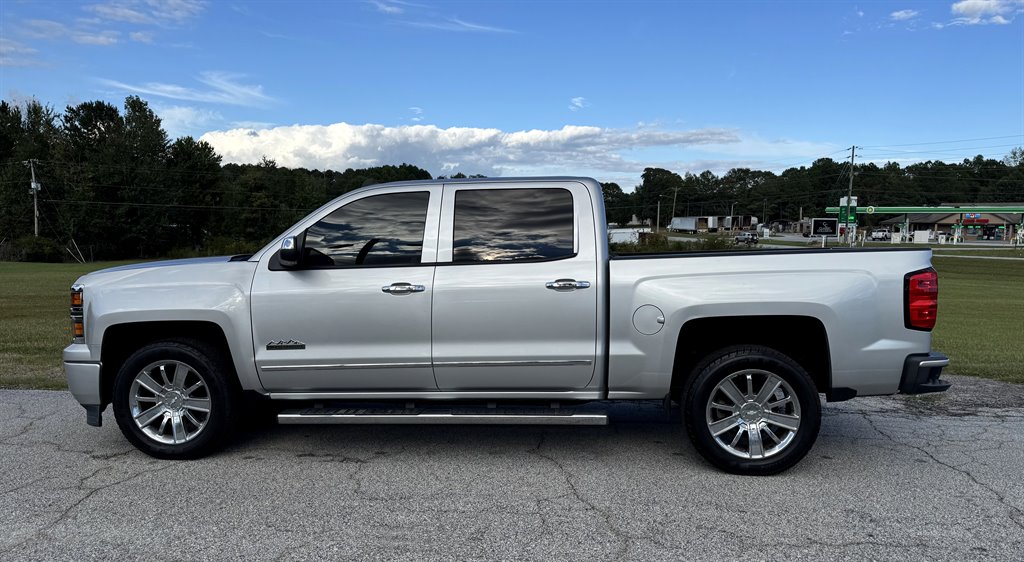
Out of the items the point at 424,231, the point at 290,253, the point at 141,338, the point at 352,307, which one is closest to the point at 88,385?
the point at 141,338

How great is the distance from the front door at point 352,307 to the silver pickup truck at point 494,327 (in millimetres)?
13

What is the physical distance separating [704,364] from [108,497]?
3.75 m

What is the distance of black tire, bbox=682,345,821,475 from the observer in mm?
4488

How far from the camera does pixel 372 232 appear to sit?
4.86m

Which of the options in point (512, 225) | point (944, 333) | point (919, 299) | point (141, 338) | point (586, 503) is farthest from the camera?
point (944, 333)

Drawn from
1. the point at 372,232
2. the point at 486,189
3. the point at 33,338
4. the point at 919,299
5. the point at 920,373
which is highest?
the point at 486,189

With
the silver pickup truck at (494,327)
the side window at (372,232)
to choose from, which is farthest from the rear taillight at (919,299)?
the side window at (372,232)

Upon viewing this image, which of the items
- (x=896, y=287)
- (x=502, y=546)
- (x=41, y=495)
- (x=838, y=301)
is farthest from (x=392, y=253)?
(x=896, y=287)

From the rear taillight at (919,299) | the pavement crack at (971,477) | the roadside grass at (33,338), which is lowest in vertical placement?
the roadside grass at (33,338)

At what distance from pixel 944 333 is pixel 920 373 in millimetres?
8366

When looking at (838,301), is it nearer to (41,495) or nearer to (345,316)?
(345,316)

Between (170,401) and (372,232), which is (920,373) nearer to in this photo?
(372,232)

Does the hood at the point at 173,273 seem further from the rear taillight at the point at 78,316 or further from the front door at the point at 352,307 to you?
the front door at the point at 352,307

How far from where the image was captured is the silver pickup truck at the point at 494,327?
14.8 feet
